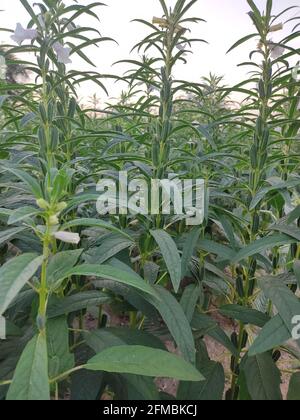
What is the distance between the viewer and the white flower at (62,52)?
1.58 meters

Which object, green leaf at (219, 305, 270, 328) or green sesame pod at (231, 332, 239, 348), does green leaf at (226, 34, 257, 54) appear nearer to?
green leaf at (219, 305, 270, 328)

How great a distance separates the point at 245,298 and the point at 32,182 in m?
1.03

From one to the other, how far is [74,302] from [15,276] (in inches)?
17.7

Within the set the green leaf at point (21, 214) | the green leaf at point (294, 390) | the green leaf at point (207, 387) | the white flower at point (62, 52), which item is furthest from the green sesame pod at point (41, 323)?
the white flower at point (62, 52)

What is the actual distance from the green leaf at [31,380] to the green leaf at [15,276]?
0.16m

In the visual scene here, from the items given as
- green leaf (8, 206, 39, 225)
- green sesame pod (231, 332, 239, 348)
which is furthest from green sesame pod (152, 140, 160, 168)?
green sesame pod (231, 332, 239, 348)

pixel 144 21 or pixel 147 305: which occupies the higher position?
pixel 144 21

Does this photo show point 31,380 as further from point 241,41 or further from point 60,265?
point 241,41

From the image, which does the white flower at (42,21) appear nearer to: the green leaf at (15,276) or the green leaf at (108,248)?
the green leaf at (108,248)

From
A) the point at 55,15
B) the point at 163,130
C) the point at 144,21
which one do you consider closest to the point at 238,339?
the point at 163,130

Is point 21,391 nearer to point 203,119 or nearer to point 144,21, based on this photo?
point 144,21

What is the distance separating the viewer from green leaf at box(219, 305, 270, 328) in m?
1.34
